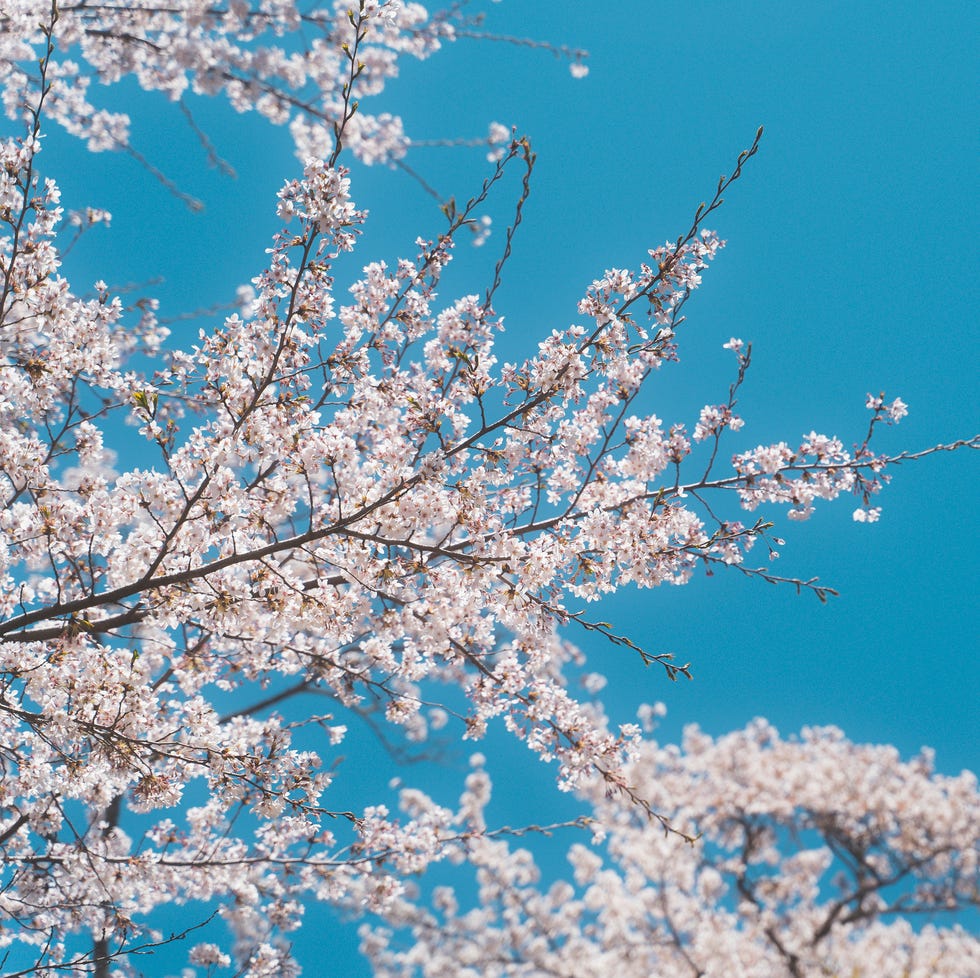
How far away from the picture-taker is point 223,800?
3592 millimetres

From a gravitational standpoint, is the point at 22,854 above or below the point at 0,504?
below

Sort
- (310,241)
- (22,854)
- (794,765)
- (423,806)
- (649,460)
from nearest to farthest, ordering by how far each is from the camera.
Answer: (310,241), (649,460), (22,854), (423,806), (794,765)

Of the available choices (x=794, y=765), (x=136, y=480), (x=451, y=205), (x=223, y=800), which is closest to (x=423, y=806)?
(x=794, y=765)

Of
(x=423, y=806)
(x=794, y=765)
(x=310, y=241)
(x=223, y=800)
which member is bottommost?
(x=223, y=800)

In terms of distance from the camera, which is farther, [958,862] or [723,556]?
[958,862]

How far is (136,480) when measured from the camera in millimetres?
3408

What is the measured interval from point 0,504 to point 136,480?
91 centimetres

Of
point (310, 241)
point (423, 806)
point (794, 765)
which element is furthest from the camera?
point (794, 765)

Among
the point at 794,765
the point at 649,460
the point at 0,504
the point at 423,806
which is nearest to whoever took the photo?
the point at 0,504

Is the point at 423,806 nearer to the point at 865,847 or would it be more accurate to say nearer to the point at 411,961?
the point at 411,961

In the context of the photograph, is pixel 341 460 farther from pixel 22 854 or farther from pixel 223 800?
pixel 22 854

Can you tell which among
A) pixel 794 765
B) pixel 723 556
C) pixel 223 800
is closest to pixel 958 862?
pixel 794 765

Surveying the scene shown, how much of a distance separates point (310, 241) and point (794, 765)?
744 inches

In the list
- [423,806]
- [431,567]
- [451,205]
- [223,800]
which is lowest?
[223,800]
